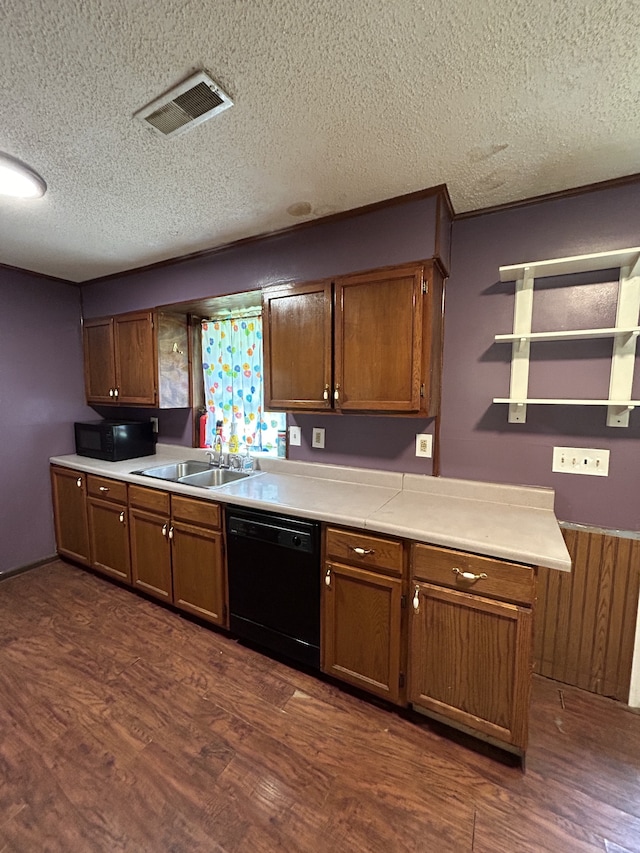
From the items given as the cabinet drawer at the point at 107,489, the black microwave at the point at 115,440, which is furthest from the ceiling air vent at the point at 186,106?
the black microwave at the point at 115,440

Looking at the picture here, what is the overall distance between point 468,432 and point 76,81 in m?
2.06

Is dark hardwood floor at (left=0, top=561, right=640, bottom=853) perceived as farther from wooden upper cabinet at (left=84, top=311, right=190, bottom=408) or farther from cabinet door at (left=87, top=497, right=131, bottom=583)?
wooden upper cabinet at (left=84, top=311, right=190, bottom=408)

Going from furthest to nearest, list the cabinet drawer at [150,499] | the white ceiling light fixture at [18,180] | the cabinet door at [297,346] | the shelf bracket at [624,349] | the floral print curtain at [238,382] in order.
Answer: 1. the floral print curtain at [238,382]
2. the cabinet drawer at [150,499]
3. the cabinet door at [297,346]
4. the shelf bracket at [624,349]
5. the white ceiling light fixture at [18,180]

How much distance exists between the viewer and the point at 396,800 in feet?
4.29

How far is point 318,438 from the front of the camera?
240 cm

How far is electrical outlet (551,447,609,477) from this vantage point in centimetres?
171

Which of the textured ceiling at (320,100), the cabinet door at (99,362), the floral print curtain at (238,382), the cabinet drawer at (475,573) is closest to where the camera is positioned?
the textured ceiling at (320,100)

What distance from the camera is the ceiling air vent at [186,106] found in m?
1.13

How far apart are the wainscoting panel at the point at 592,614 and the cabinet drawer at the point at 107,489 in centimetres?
253

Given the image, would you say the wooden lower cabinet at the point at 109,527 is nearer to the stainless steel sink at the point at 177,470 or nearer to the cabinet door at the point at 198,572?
the stainless steel sink at the point at 177,470

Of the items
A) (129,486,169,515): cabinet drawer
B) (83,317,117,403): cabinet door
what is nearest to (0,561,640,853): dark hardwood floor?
(129,486,169,515): cabinet drawer

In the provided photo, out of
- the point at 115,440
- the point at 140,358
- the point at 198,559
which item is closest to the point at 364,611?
the point at 198,559

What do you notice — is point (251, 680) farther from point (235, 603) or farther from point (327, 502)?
point (327, 502)

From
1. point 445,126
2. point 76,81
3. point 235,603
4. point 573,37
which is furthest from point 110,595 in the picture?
point 573,37
